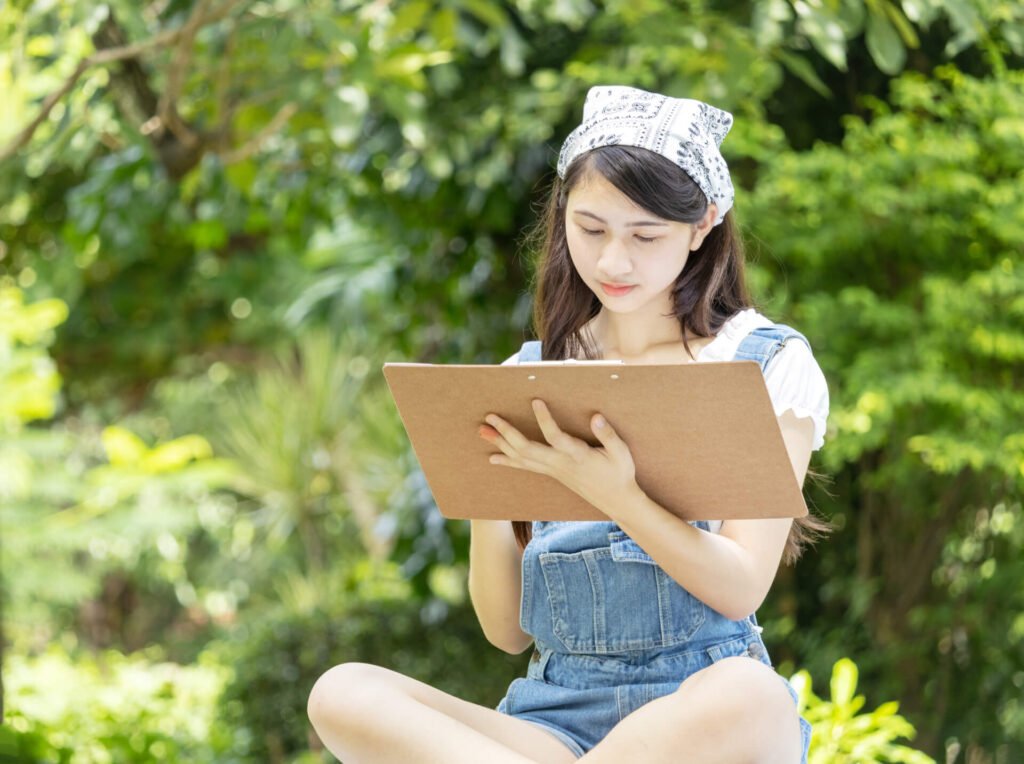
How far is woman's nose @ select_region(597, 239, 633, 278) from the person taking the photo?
1.63 m

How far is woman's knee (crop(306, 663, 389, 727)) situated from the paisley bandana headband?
0.68 meters

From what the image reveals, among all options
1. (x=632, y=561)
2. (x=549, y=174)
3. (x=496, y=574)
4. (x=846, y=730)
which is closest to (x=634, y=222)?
(x=632, y=561)

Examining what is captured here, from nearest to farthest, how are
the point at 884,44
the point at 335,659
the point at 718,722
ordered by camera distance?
the point at 718,722 < the point at 884,44 < the point at 335,659

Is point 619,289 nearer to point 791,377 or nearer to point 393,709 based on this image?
point 791,377

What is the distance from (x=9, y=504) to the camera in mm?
6547

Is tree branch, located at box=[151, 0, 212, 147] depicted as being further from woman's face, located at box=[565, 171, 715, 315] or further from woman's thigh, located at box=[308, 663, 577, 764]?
woman's thigh, located at box=[308, 663, 577, 764]

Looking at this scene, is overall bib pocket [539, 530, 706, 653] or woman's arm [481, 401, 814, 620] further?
overall bib pocket [539, 530, 706, 653]

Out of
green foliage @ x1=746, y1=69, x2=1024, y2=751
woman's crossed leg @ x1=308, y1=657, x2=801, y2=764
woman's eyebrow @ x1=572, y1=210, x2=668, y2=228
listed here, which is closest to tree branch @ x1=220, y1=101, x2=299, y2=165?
green foliage @ x1=746, y1=69, x2=1024, y2=751

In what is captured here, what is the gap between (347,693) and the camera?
61.4 inches

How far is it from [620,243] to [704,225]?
14 cm

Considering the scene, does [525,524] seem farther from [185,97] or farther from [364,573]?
[364,573]

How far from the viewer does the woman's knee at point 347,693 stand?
1555 mm

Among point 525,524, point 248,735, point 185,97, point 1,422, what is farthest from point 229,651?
point 525,524

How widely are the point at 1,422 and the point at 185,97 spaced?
317 cm
